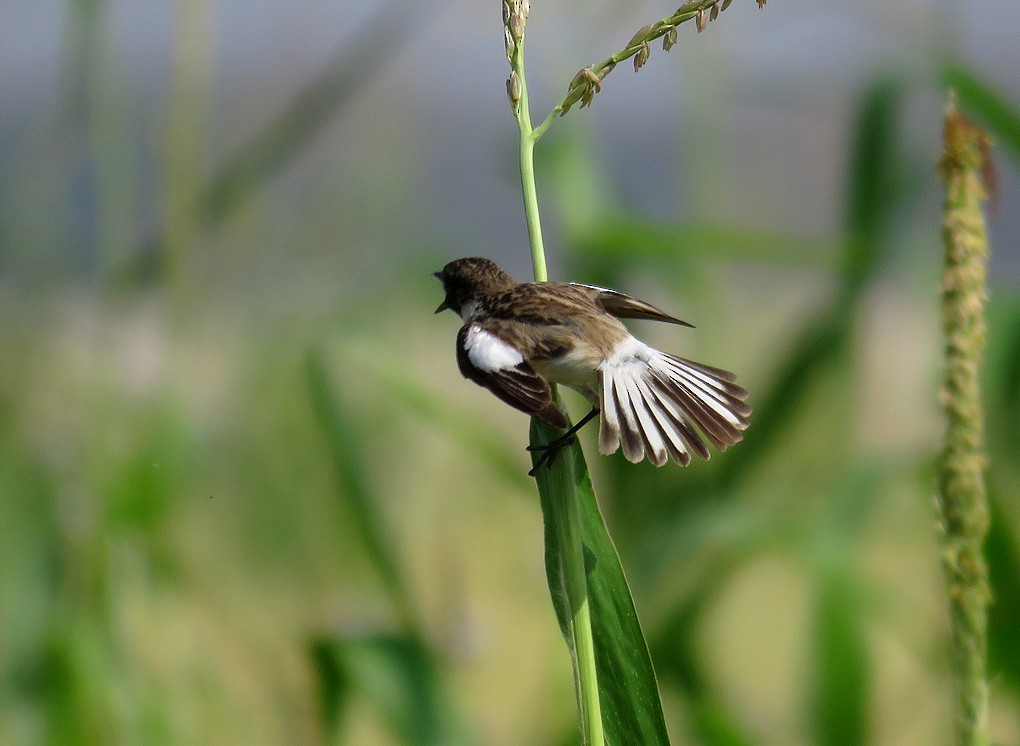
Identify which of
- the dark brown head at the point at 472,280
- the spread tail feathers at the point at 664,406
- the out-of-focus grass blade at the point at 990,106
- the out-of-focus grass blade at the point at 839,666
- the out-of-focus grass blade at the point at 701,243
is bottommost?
the out-of-focus grass blade at the point at 839,666

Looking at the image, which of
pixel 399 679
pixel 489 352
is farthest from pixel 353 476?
pixel 489 352

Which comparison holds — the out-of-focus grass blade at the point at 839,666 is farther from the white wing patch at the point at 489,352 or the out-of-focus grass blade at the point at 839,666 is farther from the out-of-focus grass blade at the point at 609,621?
the out-of-focus grass blade at the point at 609,621

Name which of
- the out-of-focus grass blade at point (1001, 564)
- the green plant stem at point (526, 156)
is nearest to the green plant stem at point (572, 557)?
the green plant stem at point (526, 156)

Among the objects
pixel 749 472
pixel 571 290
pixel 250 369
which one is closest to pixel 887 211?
pixel 749 472

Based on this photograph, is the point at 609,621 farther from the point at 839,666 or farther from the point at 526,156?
the point at 839,666

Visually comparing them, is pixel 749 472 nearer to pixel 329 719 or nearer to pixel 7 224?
pixel 329 719

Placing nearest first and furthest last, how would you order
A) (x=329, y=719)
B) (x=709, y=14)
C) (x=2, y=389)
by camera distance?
(x=709, y=14)
(x=329, y=719)
(x=2, y=389)

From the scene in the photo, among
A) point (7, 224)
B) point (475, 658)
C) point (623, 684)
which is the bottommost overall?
point (475, 658)
